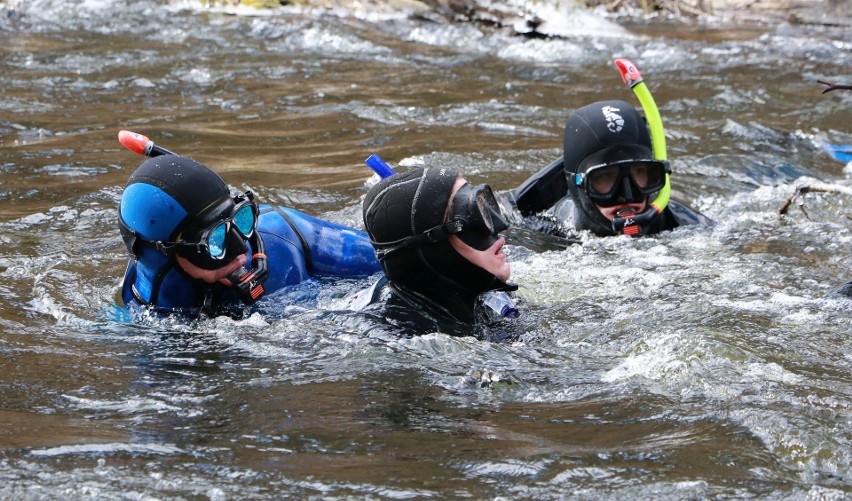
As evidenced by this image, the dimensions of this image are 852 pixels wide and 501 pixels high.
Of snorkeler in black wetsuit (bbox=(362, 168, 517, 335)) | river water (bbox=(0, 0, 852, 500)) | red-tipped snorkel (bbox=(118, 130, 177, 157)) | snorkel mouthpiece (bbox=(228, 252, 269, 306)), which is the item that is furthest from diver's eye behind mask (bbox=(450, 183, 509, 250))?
red-tipped snorkel (bbox=(118, 130, 177, 157))

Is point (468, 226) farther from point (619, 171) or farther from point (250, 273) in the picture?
point (619, 171)

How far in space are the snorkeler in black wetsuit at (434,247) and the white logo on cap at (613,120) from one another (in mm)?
2178

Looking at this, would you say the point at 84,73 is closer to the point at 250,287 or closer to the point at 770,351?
the point at 250,287

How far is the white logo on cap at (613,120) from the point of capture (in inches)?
229

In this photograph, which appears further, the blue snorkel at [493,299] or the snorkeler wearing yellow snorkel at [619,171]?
the snorkeler wearing yellow snorkel at [619,171]

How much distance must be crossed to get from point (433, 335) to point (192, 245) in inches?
44.1

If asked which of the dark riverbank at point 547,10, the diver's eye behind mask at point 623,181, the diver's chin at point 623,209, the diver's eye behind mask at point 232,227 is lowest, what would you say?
the diver's chin at point 623,209

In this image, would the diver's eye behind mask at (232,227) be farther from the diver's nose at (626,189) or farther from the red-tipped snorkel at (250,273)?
the diver's nose at (626,189)

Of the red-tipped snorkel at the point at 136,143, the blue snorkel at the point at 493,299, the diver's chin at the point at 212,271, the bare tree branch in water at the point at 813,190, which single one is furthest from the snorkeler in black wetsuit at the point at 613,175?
the red-tipped snorkel at the point at 136,143

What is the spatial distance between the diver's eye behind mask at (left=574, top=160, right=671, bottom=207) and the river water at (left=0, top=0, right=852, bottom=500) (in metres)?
0.25

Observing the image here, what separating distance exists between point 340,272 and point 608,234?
5.71 feet

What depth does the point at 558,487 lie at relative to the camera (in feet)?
8.80

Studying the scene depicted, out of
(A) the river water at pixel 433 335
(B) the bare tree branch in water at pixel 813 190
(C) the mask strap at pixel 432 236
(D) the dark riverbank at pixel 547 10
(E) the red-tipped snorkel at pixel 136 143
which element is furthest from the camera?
(D) the dark riverbank at pixel 547 10

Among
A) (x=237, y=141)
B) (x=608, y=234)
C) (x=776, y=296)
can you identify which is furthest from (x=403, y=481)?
(x=237, y=141)
